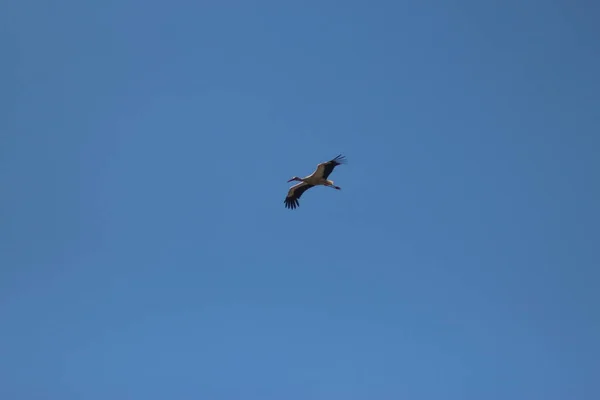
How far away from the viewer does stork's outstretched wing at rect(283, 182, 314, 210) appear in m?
39.1

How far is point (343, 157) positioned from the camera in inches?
1417

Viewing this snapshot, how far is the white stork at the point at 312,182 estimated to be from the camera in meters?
36.5

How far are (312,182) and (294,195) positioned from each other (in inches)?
53.4

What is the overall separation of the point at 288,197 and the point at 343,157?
4288 mm

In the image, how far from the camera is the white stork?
36.5m

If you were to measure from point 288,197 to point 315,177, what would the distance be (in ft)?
7.25

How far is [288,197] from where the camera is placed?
1547 inches

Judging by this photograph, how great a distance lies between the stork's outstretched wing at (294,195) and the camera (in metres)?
39.1

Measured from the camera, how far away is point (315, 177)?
37.6m

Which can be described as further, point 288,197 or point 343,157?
point 288,197

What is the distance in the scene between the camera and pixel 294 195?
3922 cm

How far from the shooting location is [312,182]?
3825cm

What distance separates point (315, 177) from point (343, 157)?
6.82 ft
